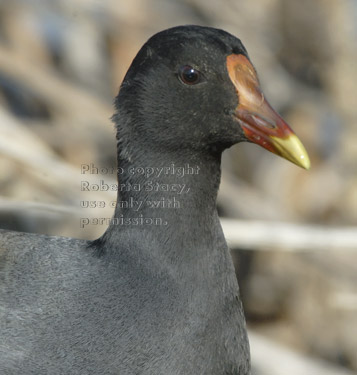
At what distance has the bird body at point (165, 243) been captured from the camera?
1984 mm

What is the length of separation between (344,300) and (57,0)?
1939mm

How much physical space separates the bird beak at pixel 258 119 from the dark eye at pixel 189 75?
8 cm

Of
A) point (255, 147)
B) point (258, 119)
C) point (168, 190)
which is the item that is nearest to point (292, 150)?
point (258, 119)

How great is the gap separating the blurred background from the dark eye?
1.09m

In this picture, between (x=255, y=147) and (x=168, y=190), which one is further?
(x=255, y=147)

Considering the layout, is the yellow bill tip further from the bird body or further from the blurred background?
the blurred background

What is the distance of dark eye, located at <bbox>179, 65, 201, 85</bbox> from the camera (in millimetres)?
2117

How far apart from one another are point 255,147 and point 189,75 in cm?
278

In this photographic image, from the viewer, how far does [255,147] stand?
16.0ft

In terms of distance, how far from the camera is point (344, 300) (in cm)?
387

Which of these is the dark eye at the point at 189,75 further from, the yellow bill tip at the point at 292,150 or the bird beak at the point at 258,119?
the yellow bill tip at the point at 292,150

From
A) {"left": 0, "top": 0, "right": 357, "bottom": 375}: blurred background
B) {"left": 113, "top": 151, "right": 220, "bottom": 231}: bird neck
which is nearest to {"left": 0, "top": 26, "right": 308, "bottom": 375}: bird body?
{"left": 113, "top": 151, "right": 220, "bottom": 231}: bird neck

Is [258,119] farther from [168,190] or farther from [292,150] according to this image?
[168,190]

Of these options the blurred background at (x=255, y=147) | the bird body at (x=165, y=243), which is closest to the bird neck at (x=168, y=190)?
the bird body at (x=165, y=243)
